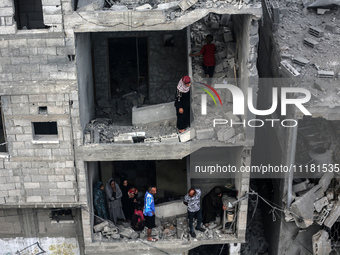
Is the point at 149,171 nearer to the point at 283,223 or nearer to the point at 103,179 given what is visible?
the point at 103,179

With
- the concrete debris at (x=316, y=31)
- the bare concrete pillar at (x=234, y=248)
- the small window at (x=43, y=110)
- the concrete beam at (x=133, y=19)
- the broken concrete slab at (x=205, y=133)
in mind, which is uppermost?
the concrete beam at (x=133, y=19)

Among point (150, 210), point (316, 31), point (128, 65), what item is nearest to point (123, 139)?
point (150, 210)

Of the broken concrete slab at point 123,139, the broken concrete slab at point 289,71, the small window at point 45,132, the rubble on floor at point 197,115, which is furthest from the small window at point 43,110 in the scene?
the broken concrete slab at point 289,71

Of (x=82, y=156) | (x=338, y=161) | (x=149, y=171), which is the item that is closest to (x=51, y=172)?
(x=82, y=156)

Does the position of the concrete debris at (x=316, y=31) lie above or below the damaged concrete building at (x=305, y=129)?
above

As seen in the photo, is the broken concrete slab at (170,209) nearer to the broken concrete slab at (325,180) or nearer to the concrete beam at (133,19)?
the broken concrete slab at (325,180)

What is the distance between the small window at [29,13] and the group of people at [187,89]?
15.3 ft

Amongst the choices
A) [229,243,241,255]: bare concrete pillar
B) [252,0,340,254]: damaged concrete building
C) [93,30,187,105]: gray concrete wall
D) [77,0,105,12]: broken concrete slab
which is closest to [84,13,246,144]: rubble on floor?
[93,30,187,105]: gray concrete wall

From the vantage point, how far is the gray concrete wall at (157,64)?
1742 centimetres

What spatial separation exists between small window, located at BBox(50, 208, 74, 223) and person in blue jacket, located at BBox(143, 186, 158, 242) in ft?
7.82

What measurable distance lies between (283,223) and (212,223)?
7.09ft

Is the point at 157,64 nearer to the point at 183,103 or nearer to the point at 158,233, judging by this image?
the point at 183,103

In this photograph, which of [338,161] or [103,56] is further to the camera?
[103,56]

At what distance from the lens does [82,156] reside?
1455cm
